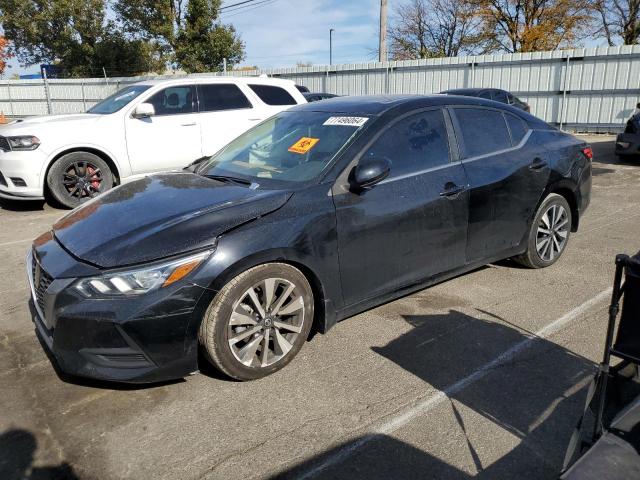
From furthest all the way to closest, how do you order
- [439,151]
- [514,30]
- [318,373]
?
1. [514,30]
2. [439,151]
3. [318,373]

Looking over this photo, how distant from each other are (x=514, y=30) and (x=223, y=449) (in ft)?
125

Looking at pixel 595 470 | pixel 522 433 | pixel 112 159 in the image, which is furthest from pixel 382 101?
pixel 112 159

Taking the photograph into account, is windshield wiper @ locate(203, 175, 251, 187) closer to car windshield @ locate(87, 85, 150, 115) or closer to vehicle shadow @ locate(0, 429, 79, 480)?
vehicle shadow @ locate(0, 429, 79, 480)

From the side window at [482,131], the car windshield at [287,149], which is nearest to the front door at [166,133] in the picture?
the car windshield at [287,149]

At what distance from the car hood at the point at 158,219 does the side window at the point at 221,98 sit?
4.69 m

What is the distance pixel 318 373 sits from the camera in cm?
314

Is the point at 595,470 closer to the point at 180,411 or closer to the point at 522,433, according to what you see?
the point at 522,433

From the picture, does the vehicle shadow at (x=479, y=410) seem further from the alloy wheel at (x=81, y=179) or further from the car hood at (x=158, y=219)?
the alloy wheel at (x=81, y=179)

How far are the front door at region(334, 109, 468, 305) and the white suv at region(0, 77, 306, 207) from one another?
4.72m

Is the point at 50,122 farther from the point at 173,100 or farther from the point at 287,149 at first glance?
the point at 287,149

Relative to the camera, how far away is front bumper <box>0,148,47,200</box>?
6785mm

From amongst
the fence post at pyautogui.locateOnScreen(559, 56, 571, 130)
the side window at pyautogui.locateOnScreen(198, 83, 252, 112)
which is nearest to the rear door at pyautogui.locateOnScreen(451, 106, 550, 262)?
the side window at pyautogui.locateOnScreen(198, 83, 252, 112)

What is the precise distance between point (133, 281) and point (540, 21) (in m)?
37.9

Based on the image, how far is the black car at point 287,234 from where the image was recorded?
8.84 feet
